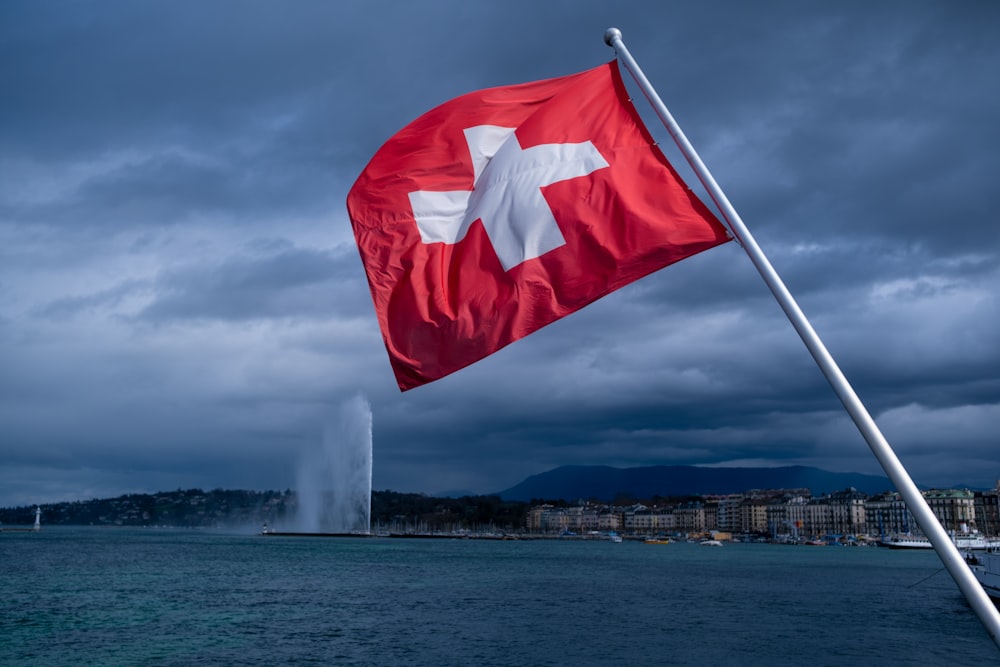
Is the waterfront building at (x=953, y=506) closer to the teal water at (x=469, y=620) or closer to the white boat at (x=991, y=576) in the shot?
the teal water at (x=469, y=620)

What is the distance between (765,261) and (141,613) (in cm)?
3818

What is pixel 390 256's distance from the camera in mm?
7500

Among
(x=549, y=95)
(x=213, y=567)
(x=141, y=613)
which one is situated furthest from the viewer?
(x=213, y=567)

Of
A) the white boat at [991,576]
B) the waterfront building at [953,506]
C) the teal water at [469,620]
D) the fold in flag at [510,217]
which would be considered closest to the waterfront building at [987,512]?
the waterfront building at [953,506]

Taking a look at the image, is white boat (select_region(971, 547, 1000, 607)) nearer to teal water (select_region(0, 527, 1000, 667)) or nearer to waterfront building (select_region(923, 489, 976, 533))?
teal water (select_region(0, 527, 1000, 667))

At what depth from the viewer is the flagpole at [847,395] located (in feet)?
15.0

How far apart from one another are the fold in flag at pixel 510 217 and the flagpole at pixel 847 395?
19.9 inches

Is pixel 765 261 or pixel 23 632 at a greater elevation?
pixel 765 261

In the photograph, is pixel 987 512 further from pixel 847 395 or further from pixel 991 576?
pixel 847 395

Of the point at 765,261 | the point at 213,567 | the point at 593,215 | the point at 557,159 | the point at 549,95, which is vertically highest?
the point at 549,95

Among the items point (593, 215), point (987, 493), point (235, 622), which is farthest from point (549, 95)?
point (987, 493)

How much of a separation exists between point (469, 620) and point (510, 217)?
103 ft

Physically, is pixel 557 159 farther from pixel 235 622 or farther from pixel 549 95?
pixel 235 622

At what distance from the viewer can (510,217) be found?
7305 mm
